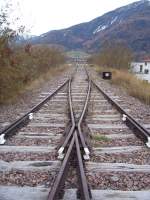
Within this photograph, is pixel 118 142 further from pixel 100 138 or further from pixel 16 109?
pixel 16 109

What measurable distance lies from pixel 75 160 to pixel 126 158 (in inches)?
33.5

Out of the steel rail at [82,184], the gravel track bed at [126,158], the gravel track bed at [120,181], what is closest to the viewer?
the steel rail at [82,184]

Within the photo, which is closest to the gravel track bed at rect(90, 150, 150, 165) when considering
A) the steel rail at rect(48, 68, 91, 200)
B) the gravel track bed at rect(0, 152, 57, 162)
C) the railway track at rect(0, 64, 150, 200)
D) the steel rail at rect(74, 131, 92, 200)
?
the railway track at rect(0, 64, 150, 200)

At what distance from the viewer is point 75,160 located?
643cm

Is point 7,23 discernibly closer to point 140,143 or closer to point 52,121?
point 52,121

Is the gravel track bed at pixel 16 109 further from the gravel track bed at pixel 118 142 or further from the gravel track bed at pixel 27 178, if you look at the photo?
the gravel track bed at pixel 27 178

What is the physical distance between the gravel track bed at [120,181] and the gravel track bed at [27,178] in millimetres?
511

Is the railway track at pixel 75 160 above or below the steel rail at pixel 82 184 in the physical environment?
below

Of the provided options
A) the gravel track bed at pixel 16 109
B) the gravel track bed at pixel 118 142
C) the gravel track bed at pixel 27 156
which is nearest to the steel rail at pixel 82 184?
the gravel track bed at pixel 27 156

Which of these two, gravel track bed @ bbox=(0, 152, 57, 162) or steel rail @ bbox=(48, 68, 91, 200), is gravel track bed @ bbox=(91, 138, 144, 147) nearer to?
steel rail @ bbox=(48, 68, 91, 200)

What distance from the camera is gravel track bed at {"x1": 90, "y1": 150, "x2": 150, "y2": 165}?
663 cm

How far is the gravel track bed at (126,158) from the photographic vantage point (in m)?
6.63

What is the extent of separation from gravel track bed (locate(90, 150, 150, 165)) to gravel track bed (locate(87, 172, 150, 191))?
67 centimetres

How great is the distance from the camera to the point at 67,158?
20.4 feet
